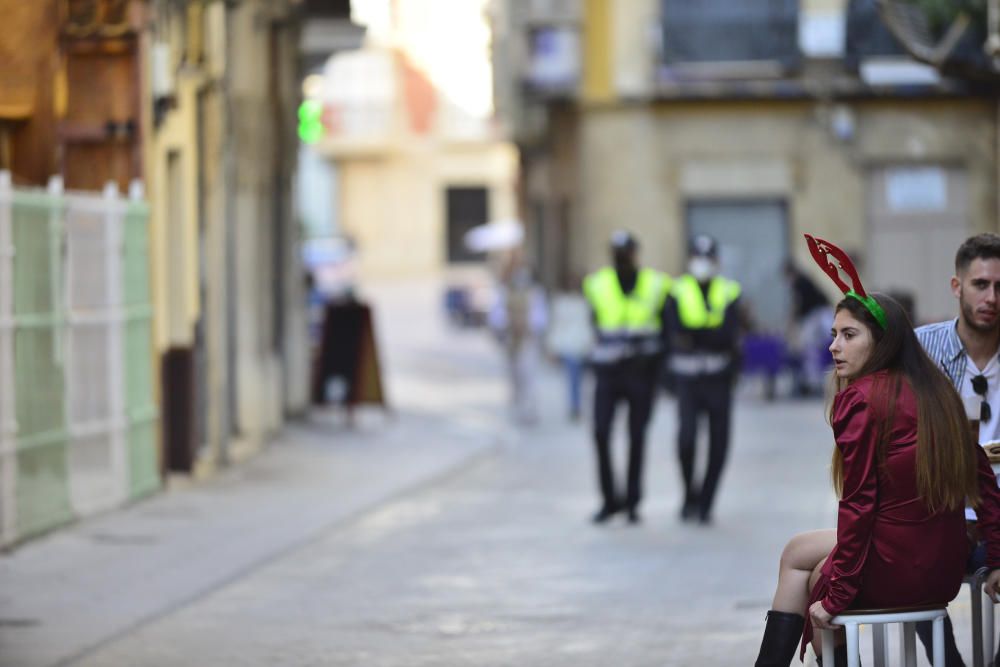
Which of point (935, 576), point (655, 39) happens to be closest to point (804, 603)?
point (935, 576)

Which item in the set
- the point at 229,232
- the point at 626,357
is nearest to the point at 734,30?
the point at 229,232

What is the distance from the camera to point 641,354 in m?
13.7

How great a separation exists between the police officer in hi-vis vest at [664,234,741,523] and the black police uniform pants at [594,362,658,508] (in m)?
0.22

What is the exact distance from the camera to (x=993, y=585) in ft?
21.0

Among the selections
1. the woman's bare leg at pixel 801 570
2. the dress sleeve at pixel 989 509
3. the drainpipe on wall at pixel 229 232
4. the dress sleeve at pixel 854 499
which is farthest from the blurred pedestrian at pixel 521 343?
the dress sleeve at pixel 854 499

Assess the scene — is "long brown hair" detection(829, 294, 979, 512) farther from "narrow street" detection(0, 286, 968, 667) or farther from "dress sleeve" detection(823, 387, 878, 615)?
"narrow street" detection(0, 286, 968, 667)

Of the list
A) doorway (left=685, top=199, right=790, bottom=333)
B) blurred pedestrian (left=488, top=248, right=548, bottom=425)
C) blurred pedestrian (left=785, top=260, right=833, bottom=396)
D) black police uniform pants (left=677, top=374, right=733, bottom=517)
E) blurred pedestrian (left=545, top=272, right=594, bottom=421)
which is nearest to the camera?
black police uniform pants (left=677, top=374, right=733, bottom=517)

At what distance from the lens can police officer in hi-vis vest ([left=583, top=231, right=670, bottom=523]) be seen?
13664 millimetres

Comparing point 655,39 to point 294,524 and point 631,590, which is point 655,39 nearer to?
point 294,524

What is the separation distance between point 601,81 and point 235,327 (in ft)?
44.6

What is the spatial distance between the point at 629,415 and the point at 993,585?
7418 mm

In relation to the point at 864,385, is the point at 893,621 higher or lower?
lower

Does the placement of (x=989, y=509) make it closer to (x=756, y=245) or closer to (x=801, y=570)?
(x=801, y=570)

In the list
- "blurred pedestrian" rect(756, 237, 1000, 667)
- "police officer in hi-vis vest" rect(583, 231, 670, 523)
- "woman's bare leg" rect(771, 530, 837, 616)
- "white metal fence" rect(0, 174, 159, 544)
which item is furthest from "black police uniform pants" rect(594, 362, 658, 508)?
"blurred pedestrian" rect(756, 237, 1000, 667)
